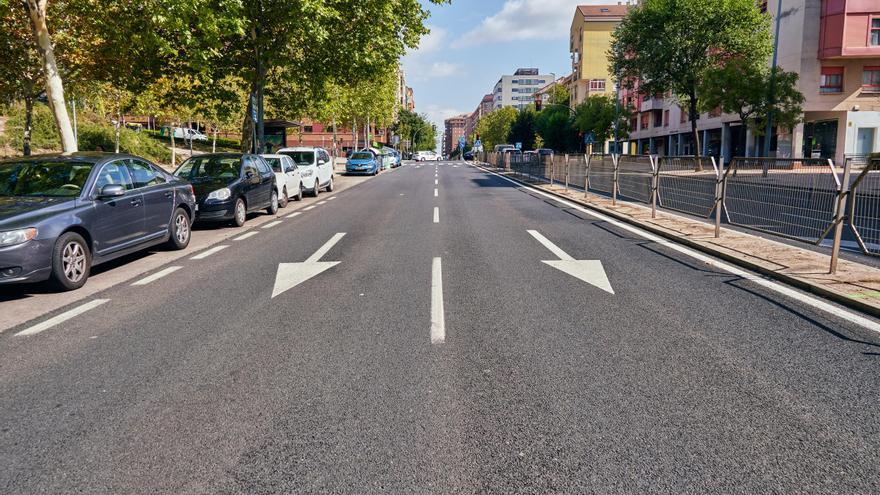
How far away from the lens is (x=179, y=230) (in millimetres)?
9547

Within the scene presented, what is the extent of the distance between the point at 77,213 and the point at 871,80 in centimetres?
4492

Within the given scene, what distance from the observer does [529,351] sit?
4480 millimetres

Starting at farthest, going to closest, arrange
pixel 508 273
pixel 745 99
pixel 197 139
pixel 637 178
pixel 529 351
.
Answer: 1. pixel 197 139
2. pixel 745 99
3. pixel 637 178
4. pixel 508 273
5. pixel 529 351

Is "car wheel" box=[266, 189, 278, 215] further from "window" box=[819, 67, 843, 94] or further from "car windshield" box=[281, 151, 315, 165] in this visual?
"window" box=[819, 67, 843, 94]

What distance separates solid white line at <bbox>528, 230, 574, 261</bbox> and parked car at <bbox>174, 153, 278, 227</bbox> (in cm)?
586

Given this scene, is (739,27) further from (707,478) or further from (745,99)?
(707,478)

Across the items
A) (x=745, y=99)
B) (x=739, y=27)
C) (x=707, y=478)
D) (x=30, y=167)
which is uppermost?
(x=739, y=27)

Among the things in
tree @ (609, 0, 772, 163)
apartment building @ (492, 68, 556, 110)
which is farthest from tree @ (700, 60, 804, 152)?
apartment building @ (492, 68, 556, 110)

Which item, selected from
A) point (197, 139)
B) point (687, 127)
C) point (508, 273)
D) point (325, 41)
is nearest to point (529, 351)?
point (508, 273)

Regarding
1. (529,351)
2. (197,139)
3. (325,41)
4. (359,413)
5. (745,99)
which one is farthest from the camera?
(197,139)

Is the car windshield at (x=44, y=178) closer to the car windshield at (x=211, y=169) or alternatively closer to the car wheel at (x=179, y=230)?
the car wheel at (x=179, y=230)

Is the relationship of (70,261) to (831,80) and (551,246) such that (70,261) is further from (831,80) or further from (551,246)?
(831,80)

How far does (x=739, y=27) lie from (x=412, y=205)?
93.7ft

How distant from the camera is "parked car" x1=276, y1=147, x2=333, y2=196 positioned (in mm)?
20938
